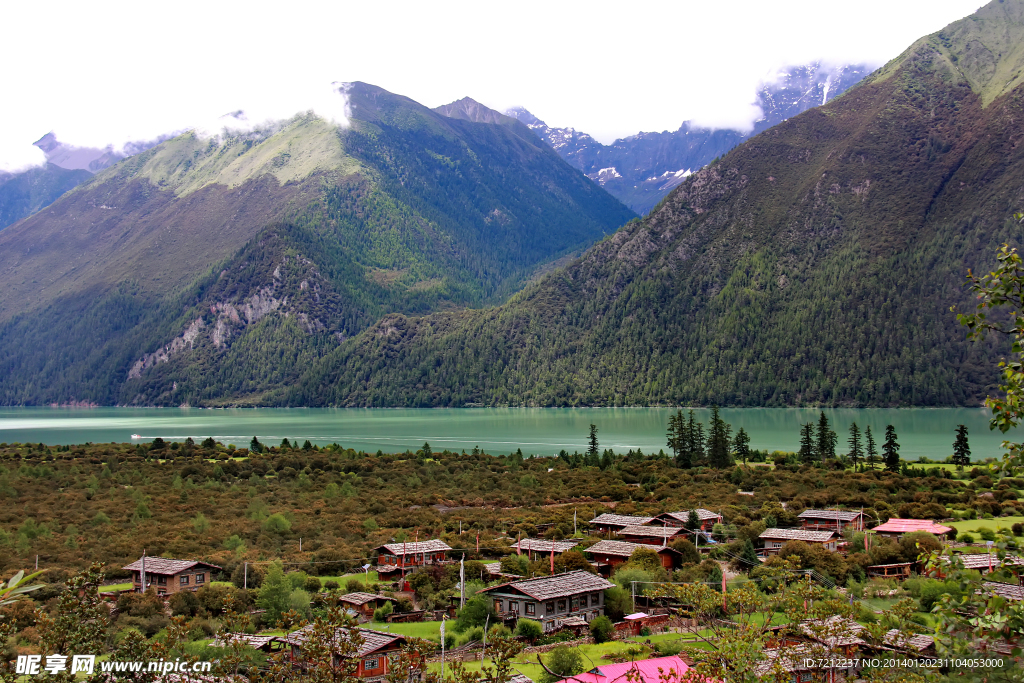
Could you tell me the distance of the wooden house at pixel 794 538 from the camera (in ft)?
120

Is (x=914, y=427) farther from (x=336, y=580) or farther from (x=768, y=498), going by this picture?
(x=336, y=580)

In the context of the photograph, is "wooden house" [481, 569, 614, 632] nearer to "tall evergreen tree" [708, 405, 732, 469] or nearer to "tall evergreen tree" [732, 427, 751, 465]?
"tall evergreen tree" [708, 405, 732, 469]

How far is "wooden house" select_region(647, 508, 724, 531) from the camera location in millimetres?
41656

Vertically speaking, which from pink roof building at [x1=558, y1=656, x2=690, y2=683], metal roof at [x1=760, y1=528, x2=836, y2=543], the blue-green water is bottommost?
the blue-green water

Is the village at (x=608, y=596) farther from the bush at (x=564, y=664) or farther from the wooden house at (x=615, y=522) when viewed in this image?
the wooden house at (x=615, y=522)

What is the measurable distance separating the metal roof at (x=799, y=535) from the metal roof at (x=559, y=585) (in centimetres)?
1239

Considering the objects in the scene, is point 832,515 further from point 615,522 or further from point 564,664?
point 564,664

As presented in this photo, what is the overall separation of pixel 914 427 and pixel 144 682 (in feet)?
384

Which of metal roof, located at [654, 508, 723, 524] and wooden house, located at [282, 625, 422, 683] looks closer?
wooden house, located at [282, 625, 422, 683]

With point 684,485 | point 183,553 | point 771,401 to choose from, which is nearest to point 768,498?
point 684,485

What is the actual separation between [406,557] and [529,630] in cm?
1064

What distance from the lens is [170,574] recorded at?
30.7 m

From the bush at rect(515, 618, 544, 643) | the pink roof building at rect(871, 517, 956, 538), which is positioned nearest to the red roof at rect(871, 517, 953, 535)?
the pink roof building at rect(871, 517, 956, 538)

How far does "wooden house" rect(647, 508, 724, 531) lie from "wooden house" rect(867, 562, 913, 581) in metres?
10.7
